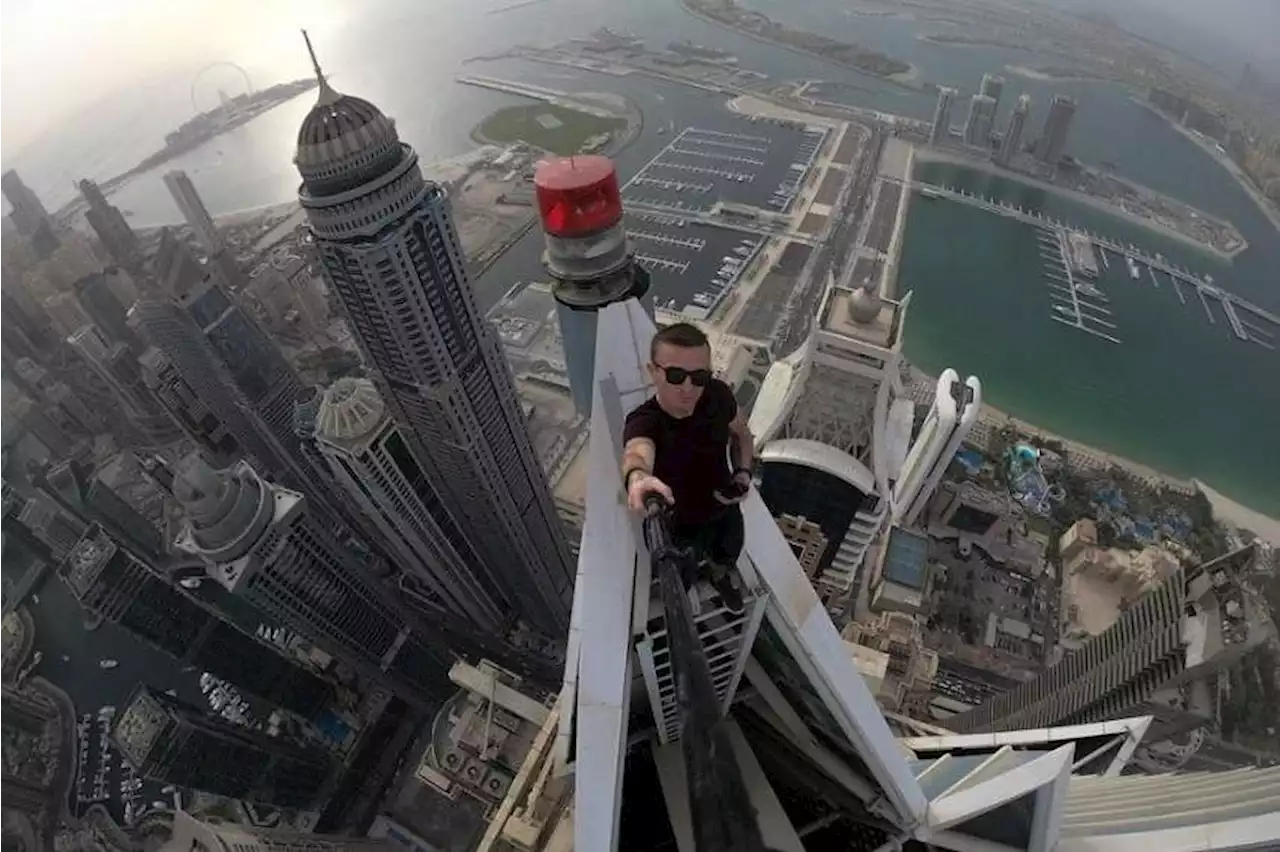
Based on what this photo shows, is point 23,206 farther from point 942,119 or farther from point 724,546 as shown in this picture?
point 942,119

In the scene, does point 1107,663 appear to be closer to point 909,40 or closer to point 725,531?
point 725,531

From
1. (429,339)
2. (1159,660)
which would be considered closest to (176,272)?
(429,339)

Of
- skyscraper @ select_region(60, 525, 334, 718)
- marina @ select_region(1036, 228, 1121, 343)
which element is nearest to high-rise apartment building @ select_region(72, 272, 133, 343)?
skyscraper @ select_region(60, 525, 334, 718)

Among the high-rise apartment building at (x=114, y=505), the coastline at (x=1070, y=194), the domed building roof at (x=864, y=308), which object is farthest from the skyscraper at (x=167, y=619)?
the coastline at (x=1070, y=194)

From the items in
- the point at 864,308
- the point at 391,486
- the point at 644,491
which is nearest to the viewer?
the point at 644,491

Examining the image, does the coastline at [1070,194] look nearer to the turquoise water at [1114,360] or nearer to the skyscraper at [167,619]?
the turquoise water at [1114,360]

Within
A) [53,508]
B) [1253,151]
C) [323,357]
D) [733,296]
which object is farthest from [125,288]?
[1253,151]
